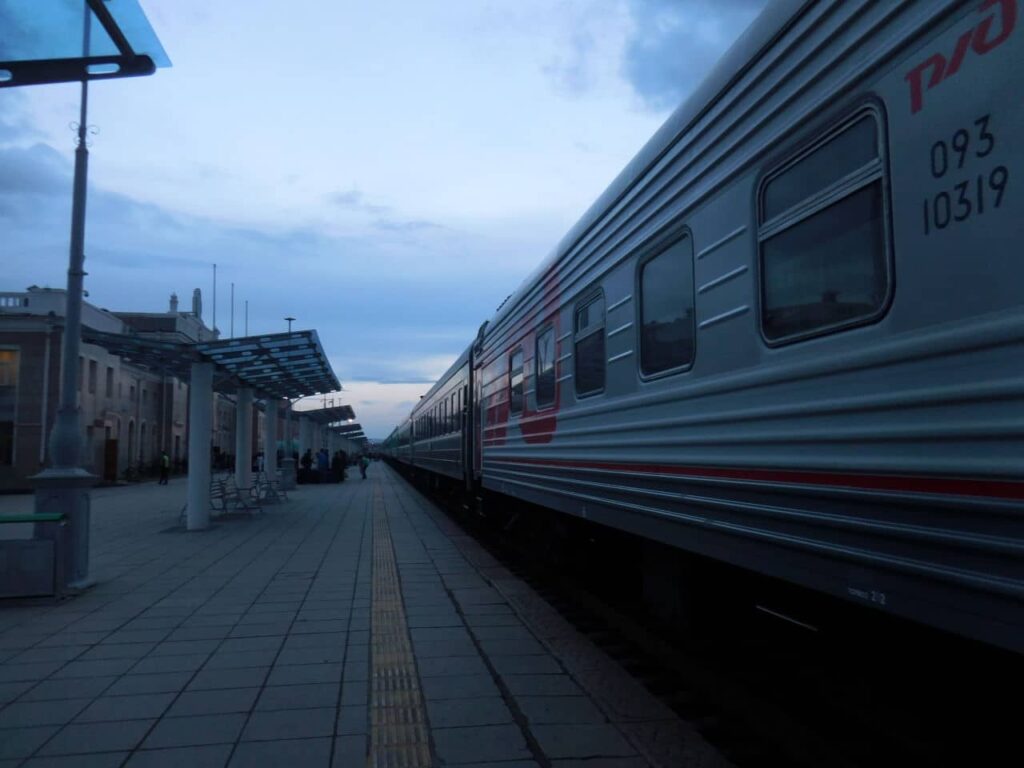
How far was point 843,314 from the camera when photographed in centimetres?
304

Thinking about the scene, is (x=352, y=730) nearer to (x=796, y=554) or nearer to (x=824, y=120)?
(x=796, y=554)

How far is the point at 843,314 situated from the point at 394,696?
3.25 m

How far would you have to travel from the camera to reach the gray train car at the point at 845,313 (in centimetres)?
230

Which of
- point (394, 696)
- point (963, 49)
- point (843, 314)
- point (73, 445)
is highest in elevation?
point (963, 49)

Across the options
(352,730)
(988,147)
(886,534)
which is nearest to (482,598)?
(352,730)

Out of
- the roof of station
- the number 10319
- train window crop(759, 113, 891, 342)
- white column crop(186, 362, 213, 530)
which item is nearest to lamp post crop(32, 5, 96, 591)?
the roof of station

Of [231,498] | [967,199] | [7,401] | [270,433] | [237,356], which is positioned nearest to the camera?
[967,199]

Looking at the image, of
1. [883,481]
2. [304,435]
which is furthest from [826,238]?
Answer: [304,435]

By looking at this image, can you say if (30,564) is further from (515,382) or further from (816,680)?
(816,680)

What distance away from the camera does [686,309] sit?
4441mm

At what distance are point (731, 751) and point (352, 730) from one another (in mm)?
1756

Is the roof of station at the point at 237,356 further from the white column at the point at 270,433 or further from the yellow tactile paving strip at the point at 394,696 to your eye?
the yellow tactile paving strip at the point at 394,696

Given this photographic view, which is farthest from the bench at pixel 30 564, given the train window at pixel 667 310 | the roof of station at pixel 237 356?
the train window at pixel 667 310

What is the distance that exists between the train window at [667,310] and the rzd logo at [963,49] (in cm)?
179
